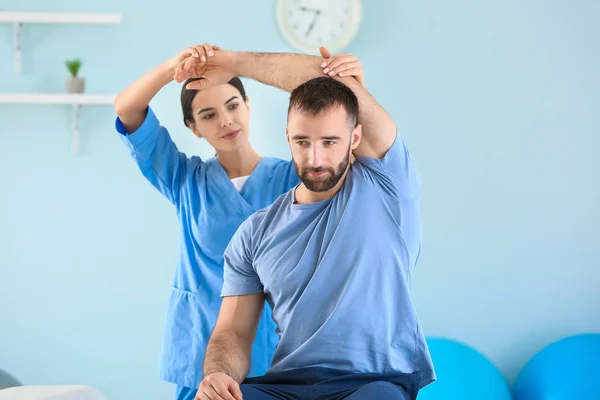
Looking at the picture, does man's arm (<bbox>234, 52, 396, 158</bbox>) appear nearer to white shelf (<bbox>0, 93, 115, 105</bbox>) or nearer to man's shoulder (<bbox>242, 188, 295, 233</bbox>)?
man's shoulder (<bbox>242, 188, 295, 233</bbox>)

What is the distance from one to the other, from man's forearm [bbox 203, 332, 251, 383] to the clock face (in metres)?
1.83

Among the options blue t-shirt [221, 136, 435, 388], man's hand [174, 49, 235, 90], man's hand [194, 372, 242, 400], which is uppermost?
man's hand [174, 49, 235, 90]

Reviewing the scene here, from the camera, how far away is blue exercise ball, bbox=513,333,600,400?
278cm

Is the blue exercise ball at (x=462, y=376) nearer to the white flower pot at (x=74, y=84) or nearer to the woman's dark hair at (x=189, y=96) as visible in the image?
the woman's dark hair at (x=189, y=96)

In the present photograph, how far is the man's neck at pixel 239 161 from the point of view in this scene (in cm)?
223

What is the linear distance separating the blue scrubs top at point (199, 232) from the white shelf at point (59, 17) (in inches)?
43.7

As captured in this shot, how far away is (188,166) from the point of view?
2.26 metres

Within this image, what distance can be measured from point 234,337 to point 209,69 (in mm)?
688

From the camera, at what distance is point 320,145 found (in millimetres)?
1489

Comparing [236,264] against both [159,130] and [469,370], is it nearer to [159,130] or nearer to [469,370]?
[159,130]

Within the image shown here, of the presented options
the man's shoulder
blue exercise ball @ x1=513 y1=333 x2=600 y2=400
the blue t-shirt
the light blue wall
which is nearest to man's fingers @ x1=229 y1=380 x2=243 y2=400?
the blue t-shirt

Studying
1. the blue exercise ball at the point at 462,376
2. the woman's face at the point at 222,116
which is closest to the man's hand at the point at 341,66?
the woman's face at the point at 222,116

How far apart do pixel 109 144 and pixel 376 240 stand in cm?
204

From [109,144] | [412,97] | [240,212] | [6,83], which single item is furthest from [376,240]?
[6,83]
